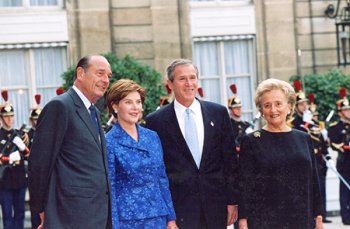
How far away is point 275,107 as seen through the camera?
28.9 feet

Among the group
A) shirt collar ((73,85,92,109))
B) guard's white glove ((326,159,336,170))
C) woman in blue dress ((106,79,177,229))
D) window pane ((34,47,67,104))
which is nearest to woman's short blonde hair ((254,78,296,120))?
woman in blue dress ((106,79,177,229))

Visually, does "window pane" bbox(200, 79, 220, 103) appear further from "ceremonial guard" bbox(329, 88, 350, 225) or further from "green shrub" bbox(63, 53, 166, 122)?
"ceremonial guard" bbox(329, 88, 350, 225)

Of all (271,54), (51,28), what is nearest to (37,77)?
(51,28)

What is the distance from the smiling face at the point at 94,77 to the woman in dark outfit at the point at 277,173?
4.08 feet

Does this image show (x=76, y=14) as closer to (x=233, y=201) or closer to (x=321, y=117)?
(x=321, y=117)

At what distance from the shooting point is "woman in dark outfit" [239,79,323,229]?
8.76 m

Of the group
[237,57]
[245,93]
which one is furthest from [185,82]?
[245,93]

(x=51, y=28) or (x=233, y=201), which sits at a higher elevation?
(x=51, y=28)

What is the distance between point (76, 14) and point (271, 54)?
4.20m

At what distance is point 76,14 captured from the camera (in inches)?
862

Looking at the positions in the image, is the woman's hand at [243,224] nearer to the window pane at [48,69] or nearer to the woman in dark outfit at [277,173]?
the woman in dark outfit at [277,173]

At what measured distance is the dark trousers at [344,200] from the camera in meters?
17.7

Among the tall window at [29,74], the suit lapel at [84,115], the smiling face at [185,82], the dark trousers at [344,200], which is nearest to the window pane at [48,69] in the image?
the tall window at [29,74]

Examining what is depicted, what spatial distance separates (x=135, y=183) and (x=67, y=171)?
0.77m
